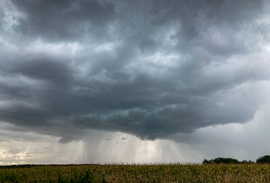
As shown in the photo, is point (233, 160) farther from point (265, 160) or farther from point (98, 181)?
point (98, 181)

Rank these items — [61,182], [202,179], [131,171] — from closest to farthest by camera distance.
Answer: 1. [61,182]
2. [202,179]
3. [131,171]

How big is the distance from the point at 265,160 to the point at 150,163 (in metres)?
30.6

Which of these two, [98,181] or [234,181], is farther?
[98,181]

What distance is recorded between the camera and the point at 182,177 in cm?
1734

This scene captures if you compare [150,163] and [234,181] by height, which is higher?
[150,163]

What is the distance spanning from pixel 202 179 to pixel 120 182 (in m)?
6.70

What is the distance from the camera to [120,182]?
1822 cm

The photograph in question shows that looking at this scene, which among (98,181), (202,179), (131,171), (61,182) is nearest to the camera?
(61,182)

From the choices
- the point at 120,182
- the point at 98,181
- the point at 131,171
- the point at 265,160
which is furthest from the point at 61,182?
the point at 265,160

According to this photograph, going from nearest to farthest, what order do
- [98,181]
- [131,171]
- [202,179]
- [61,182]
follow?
1. [61,182]
2. [202,179]
3. [98,181]
4. [131,171]


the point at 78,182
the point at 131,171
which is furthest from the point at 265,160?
the point at 78,182

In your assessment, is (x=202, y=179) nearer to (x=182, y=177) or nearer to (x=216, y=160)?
(x=182, y=177)

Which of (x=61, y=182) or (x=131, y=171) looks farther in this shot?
(x=131, y=171)

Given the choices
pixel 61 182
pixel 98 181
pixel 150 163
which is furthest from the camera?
pixel 150 163
